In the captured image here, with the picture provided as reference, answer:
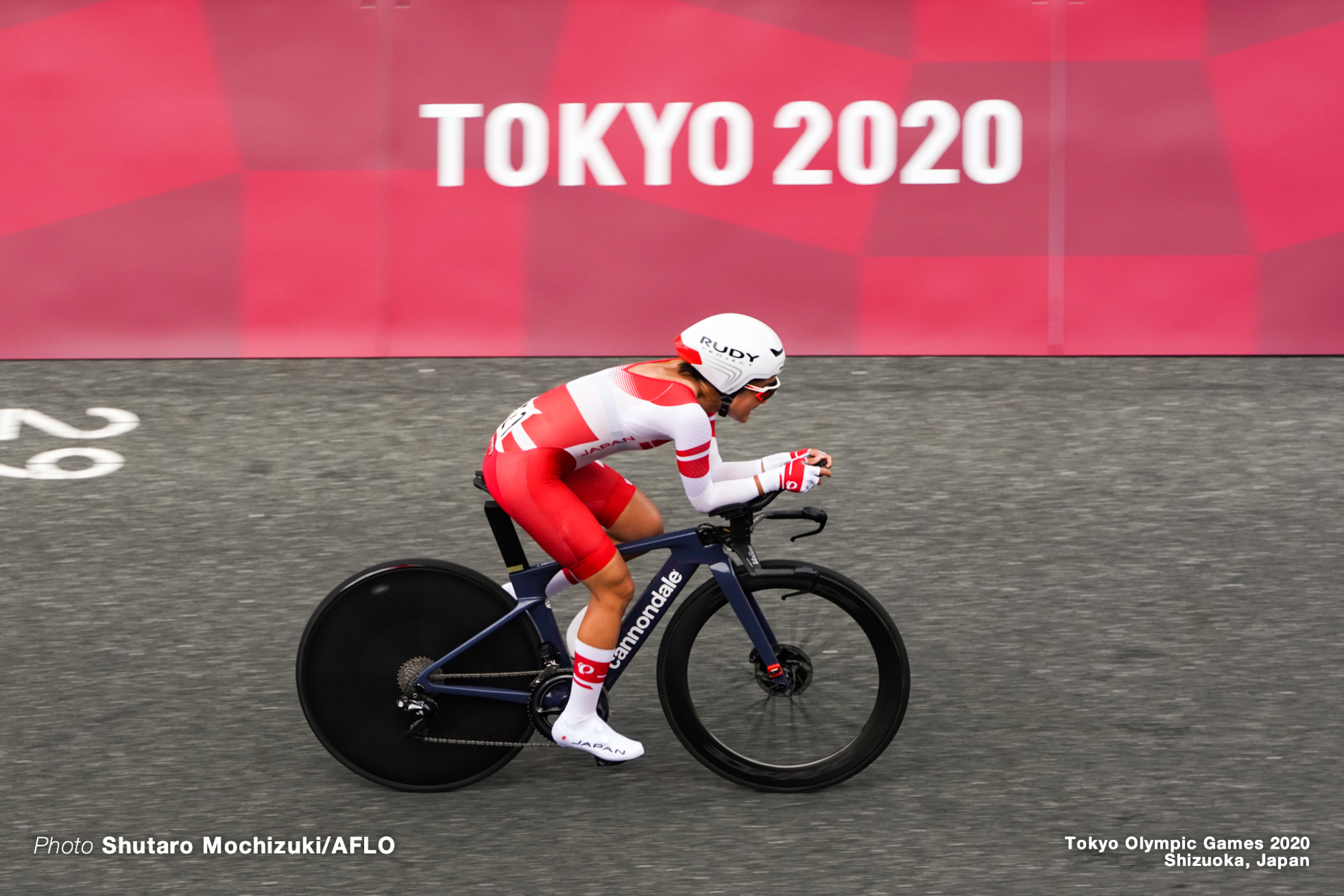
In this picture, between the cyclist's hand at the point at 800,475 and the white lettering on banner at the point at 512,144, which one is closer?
the cyclist's hand at the point at 800,475

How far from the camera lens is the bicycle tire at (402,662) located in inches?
184

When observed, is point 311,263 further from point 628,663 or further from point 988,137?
point 628,663

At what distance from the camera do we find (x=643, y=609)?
474 centimetres

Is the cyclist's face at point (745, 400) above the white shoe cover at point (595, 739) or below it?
above

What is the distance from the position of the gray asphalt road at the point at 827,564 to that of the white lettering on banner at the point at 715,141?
4.01 feet

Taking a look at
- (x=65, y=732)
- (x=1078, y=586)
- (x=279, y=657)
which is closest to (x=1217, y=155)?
(x=1078, y=586)

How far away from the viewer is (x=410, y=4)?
313 inches

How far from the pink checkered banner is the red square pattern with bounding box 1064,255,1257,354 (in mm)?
17

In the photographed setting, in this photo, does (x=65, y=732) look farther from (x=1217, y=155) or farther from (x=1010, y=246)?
(x=1217, y=155)

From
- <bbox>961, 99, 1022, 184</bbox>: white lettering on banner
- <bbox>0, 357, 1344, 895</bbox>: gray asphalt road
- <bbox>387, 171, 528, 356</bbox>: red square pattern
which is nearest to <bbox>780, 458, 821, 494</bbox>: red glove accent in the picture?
<bbox>0, 357, 1344, 895</bbox>: gray asphalt road

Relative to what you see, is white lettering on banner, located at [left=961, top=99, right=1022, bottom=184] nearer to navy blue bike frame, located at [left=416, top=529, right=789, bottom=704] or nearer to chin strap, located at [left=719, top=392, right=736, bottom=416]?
chin strap, located at [left=719, top=392, right=736, bottom=416]

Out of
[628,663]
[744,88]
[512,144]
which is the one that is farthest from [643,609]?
[744,88]

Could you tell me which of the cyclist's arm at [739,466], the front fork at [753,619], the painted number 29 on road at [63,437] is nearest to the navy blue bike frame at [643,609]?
the front fork at [753,619]

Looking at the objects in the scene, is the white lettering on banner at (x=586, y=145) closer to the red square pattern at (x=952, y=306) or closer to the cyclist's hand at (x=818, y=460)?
the red square pattern at (x=952, y=306)
